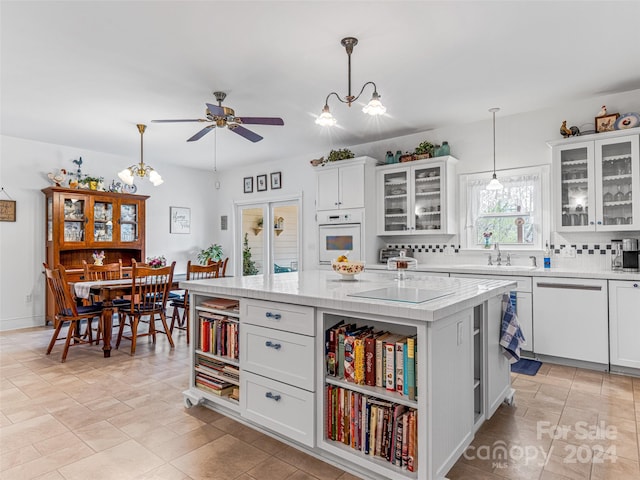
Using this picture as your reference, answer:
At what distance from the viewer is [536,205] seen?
4.22 m

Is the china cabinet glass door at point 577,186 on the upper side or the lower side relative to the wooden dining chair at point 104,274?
upper

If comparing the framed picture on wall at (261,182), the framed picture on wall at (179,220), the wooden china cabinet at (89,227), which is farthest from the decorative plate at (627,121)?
the framed picture on wall at (179,220)

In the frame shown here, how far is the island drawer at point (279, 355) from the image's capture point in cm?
201

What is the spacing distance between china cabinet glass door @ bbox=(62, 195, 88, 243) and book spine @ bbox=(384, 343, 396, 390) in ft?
16.6

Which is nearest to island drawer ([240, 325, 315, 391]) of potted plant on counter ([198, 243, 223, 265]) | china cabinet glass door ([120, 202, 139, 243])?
china cabinet glass door ([120, 202, 139, 243])

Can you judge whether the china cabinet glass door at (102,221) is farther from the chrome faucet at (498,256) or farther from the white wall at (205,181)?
the chrome faucet at (498,256)

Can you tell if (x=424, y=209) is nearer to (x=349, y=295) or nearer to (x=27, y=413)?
(x=349, y=295)

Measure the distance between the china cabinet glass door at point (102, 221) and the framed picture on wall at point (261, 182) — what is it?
2360 millimetres

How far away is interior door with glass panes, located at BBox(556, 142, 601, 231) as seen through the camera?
363cm

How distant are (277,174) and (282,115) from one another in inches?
91.7

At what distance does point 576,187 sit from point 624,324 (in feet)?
4.36

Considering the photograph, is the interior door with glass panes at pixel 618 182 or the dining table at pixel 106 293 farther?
the dining table at pixel 106 293

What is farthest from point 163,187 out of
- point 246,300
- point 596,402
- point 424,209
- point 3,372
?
point 596,402

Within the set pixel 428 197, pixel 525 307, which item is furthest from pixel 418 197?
pixel 525 307
